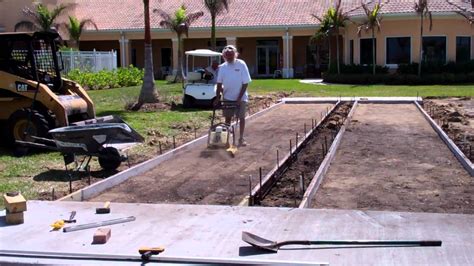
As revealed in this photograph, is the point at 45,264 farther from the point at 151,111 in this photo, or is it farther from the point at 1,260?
the point at 151,111

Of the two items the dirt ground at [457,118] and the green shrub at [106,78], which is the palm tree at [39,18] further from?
the dirt ground at [457,118]

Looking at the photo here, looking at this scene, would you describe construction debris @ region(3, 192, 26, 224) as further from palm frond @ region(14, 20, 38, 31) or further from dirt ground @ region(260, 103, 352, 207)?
palm frond @ region(14, 20, 38, 31)

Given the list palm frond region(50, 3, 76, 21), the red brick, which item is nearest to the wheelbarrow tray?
the red brick

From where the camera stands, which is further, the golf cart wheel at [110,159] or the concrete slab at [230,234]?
the golf cart wheel at [110,159]

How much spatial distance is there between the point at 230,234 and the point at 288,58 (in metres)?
35.3

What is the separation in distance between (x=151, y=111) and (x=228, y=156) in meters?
8.67

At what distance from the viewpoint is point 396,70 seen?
33375 mm

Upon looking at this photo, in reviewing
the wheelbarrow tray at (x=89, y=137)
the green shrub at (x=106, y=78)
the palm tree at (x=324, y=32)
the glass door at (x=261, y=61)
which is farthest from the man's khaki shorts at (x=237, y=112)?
the glass door at (x=261, y=61)

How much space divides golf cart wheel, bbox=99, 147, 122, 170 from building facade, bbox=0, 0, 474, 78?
26491 mm

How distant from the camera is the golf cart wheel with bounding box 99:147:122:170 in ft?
30.9

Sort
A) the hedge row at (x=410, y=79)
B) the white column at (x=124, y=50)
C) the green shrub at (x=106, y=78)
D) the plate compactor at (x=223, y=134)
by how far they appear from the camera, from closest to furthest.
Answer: the plate compactor at (x=223, y=134) < the green shrub at (x=106, y=78) < the hedge row at (x=410, y=79) < the white column at (x=124, y=50)

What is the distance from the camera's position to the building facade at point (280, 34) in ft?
109

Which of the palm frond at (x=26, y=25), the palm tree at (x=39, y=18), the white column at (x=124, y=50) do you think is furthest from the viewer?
the white column at (x=124, y=50)

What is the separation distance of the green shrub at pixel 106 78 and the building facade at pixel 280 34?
8823mm
